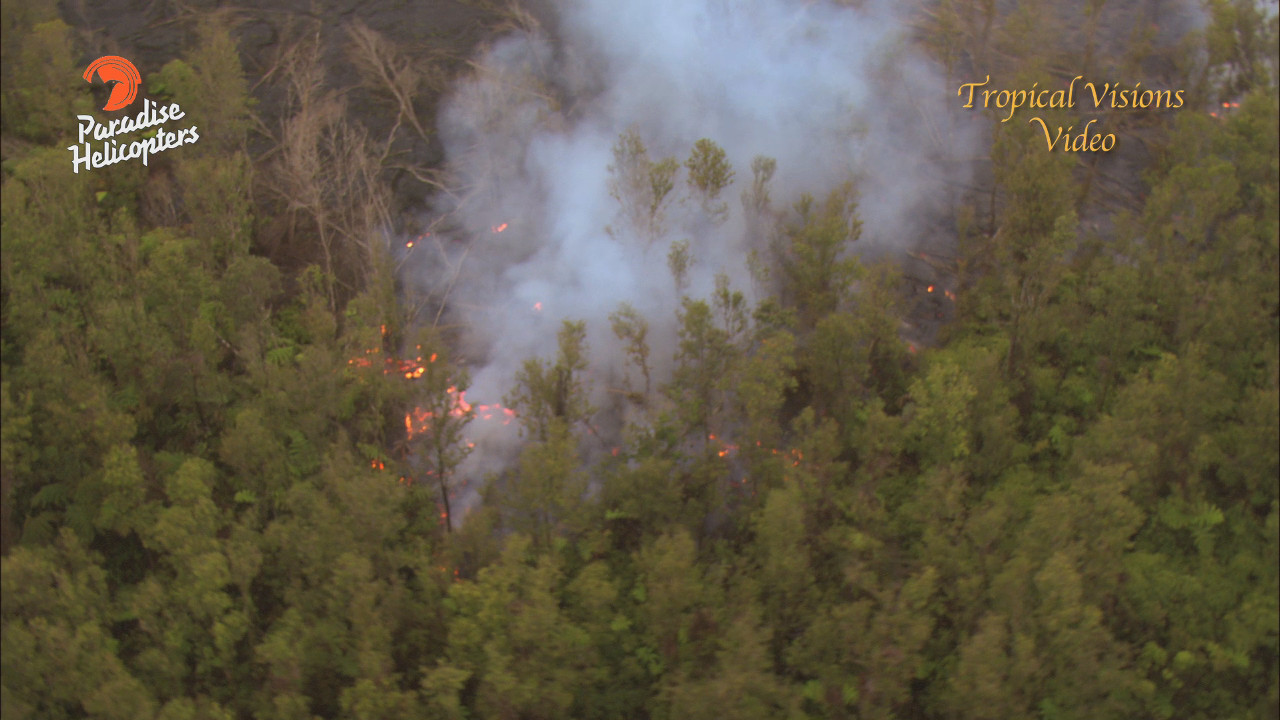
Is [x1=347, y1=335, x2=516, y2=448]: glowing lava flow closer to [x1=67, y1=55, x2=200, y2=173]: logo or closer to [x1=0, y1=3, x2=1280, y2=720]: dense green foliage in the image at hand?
[x1=0, y1=3, x2=1280, y2=720]: dense green foliage

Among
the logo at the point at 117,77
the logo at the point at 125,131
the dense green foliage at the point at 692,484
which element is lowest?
the dense green foliage at the point at 692,484

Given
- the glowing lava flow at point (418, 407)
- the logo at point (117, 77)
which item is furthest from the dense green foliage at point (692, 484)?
the logo at point (117, 77)

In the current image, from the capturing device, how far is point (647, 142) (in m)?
19.0

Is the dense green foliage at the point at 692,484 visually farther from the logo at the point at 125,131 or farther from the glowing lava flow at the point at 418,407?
the logo at the point at 125,131

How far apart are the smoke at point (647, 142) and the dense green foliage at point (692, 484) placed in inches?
39.7

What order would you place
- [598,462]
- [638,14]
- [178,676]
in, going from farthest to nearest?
[638,14]
[598,462]
[178,676]

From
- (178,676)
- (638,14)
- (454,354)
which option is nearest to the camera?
(178,676)

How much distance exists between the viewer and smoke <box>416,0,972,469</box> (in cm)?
1662

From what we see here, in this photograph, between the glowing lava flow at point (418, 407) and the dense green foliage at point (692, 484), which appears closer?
the dense green foliage at point (692, 484)

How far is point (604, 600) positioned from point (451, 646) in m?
1.94

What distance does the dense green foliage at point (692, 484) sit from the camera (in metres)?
11.4

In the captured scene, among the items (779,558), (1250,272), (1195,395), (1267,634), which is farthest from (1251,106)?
(779,558)

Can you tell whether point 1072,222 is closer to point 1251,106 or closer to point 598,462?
point 1251,106

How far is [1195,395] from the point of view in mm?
13359
